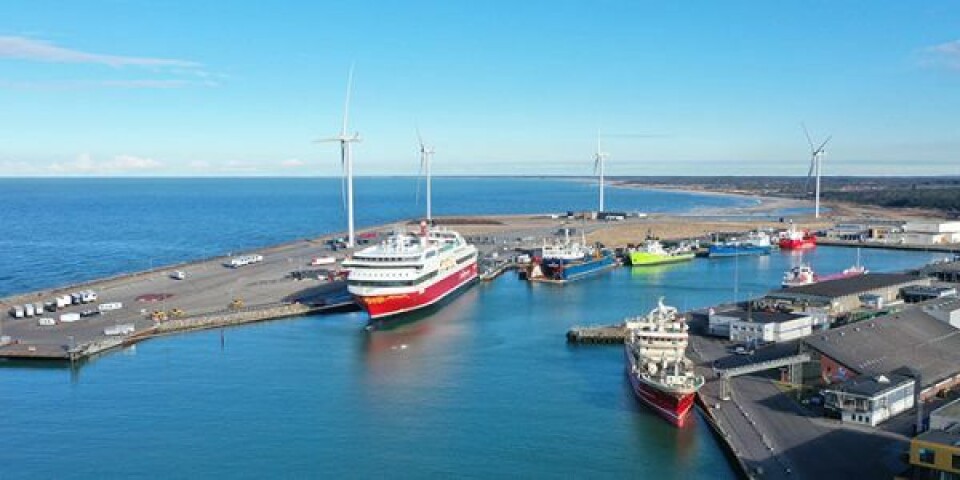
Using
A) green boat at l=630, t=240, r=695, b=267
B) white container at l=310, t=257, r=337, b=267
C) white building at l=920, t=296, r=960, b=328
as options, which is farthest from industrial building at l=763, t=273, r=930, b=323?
white container at l=310, t=257, r=337, b=267

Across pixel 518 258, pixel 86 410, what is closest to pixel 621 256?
pixel 518 258

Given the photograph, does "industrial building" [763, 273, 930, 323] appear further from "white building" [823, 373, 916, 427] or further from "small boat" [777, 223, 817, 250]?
"small boat" [777, 223, 817, 250]

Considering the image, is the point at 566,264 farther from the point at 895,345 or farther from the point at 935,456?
the point at 935,456

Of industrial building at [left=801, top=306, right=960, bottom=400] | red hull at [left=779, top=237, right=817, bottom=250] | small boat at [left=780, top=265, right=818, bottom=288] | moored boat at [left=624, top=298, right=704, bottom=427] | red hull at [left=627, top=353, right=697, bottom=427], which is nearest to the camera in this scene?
red hull at [left=627, top=353, right=697, bottom=427]

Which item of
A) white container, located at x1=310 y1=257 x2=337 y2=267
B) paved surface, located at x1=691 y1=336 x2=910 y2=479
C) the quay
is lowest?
the quay

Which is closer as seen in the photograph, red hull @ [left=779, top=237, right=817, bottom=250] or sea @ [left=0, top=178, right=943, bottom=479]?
sea @ [left=0, top=178, right=943, bottom=479]

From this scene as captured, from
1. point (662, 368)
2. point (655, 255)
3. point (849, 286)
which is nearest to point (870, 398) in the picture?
point (662, 368)

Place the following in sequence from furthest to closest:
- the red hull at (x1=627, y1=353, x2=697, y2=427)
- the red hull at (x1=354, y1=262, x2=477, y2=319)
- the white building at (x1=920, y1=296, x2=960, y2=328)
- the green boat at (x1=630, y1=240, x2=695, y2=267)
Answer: the green boat at (x1=630, y1=240, x2=695, y2=267) → the red hull at (x1=354, y1=262, x2=477, y2=319) → the white building at (x1=920, y1=296, x2=960, y2=328) → the red hull at (x1=627, y1=353, x2=697, y2=427)
